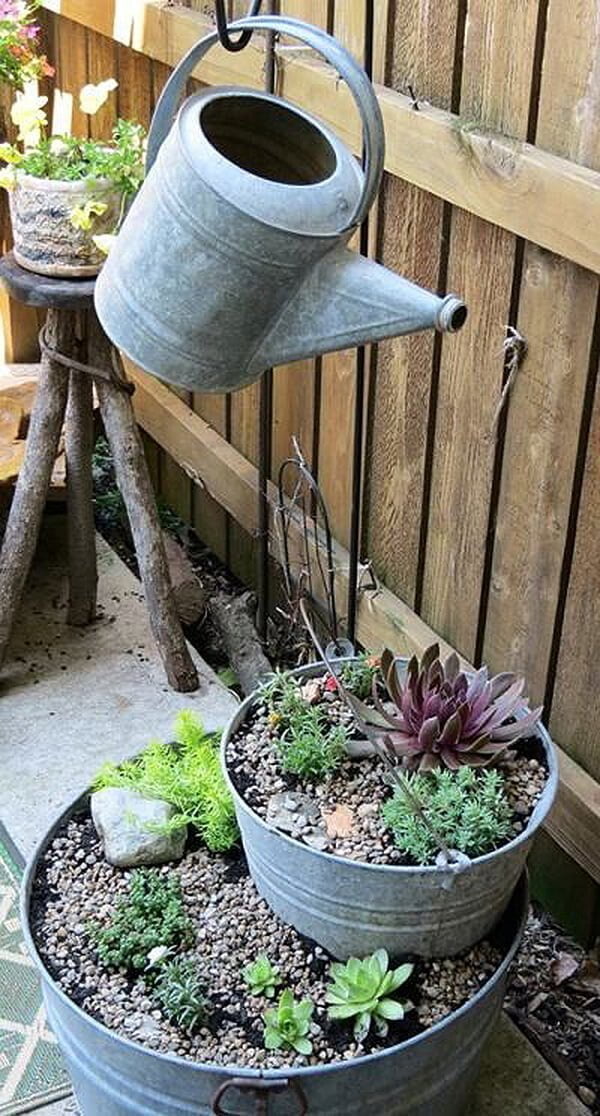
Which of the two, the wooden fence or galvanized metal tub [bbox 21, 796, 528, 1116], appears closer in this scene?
galvanized metal tub [bbox 21, 796, 528, 1116]

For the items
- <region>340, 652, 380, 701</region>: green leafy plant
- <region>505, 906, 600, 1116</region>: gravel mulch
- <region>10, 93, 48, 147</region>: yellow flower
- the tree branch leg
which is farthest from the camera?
the tree branch leg

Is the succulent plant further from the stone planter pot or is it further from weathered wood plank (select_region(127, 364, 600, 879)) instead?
the stone planter pot

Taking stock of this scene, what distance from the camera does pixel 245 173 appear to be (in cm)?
147

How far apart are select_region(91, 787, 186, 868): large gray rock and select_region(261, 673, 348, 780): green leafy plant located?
262 millimetres

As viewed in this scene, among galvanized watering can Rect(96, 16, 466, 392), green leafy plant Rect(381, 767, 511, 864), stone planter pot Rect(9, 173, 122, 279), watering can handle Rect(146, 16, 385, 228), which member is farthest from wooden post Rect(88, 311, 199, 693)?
watering can handle Rect(146, 16, 385, 228)

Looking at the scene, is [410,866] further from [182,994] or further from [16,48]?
[16,48]

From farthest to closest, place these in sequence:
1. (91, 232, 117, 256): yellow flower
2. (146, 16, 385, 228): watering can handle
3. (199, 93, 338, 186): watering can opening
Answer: (91, 232, 117, 256): yellow flower < (199, 93, 338, 186): watering can opening < (146, 16, 385, 228): watering can handle

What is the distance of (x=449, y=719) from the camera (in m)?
1.91

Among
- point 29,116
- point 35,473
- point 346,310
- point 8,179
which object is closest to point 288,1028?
point 346,310

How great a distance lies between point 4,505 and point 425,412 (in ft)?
4.33

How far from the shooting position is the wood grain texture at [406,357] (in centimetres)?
235

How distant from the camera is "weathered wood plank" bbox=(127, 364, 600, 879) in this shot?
234 centimetres

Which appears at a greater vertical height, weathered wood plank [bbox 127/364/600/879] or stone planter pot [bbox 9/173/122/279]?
stone planter pot [bbox 9/173/122/279]

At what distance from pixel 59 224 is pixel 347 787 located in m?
1.42
